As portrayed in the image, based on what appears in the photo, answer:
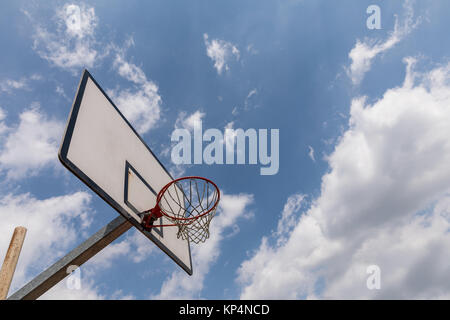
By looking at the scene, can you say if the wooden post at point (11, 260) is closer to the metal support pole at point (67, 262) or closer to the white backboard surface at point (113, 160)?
the metal support pole at point (67, 262)

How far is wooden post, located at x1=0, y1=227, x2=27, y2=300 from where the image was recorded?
3.76 m

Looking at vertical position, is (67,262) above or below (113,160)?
below

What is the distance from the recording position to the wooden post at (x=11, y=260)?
3762mm

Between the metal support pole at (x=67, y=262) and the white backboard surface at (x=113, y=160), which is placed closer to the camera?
the white backboard surface at (x=113, y=160)

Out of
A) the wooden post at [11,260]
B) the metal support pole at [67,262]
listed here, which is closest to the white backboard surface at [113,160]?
the metal support pole at [67,262]

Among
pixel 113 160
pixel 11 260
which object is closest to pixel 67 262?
pixel 11 260

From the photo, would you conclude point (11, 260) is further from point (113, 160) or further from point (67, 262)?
point (113, 160)

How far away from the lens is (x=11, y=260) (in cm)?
398

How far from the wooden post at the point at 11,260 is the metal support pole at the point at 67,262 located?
1.09ft

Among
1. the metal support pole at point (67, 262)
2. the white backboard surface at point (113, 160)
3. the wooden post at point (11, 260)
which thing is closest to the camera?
the white backboard surface at point (113, 160)

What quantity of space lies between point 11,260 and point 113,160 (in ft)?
6.50
